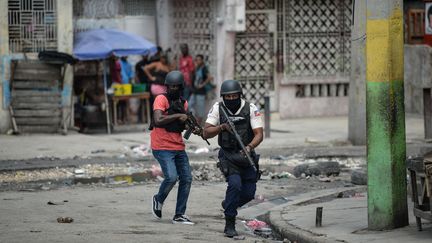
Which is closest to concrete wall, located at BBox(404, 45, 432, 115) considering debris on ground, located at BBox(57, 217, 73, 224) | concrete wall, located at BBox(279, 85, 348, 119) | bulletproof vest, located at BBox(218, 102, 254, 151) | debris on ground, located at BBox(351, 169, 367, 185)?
concrete wall, located at BBox(279, 85, 348, 119)

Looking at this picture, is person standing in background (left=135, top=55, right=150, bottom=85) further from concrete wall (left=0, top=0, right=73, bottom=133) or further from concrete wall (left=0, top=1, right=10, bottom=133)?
concrete wall (left=0, top=1, right=10, bottom=133)

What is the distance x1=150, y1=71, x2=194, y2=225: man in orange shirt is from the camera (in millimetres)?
12609

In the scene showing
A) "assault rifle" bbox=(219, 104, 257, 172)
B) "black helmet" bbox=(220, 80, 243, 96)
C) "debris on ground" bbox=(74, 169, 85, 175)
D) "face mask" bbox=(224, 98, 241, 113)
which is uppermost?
"black helmet" bbox=(220, 80, 243, 96)

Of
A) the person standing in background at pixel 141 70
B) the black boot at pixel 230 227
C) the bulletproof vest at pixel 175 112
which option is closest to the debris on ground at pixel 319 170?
the bulletproof vest at pixel 175 112

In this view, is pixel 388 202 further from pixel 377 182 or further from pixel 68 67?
pixel 68 67

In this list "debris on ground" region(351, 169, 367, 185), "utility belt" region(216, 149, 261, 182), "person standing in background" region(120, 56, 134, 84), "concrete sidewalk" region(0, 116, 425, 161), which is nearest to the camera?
"utility belt" region(216, 149, 261, 182)

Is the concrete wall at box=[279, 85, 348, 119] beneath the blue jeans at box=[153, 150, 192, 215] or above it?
beneath

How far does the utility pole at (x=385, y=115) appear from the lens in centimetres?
1128

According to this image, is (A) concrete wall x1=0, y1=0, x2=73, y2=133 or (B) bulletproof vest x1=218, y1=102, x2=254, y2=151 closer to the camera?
(B) bulletproof vest x1=218, y1=102, x2=254, y2=151

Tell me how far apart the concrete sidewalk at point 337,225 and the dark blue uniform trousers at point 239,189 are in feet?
2.01

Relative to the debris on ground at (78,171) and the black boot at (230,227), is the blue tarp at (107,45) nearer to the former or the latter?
the debris on ground at (78,171)

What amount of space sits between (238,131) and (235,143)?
16cm

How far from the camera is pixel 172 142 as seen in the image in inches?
500

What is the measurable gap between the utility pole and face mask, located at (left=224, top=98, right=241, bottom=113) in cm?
147
